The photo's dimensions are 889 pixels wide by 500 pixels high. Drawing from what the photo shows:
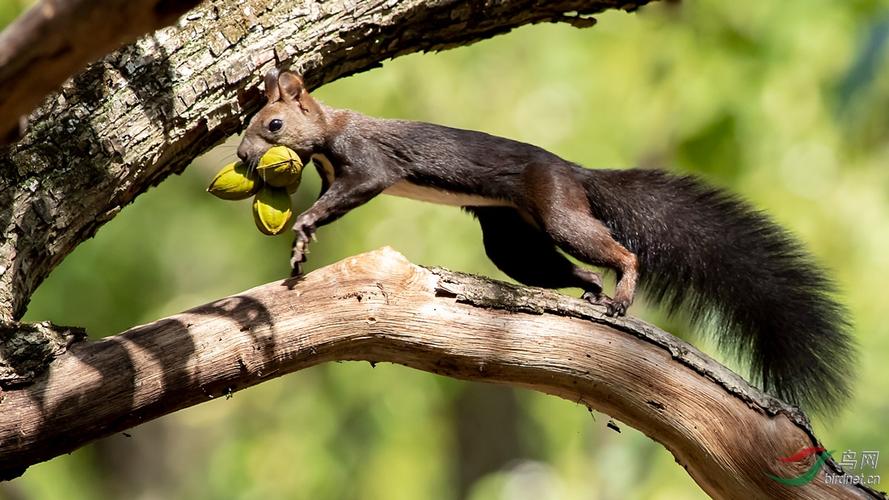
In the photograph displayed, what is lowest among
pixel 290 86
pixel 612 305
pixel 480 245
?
pixel 612 305

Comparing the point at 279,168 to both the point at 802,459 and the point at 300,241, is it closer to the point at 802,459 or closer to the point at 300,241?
the point at 300,241

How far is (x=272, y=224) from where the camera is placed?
10.2ft

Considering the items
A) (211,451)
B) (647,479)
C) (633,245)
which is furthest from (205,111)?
(211,451)

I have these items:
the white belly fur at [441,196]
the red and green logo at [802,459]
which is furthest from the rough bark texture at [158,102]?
the red and green logo at [802,459]

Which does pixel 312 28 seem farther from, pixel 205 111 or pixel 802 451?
pixel 802 451

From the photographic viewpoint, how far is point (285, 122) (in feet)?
11.9

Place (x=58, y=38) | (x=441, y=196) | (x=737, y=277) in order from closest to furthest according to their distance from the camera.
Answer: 1. (x=58, y=38)
2. (x=737, y=277)
3. (x=441, y=196)

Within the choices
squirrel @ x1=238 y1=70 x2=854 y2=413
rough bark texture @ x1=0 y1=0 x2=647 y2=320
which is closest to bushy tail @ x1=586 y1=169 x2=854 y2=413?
squirrel @ x1=238 y1=70 x2=854 y2=413

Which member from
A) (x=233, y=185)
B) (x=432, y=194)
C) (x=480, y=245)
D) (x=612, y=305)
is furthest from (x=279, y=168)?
(x=480, y=245)

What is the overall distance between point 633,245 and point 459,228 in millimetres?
2906

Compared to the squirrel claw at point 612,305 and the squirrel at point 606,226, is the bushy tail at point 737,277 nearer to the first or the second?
the squirrel at point 606,226

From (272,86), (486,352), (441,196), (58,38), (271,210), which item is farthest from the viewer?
(441,196)

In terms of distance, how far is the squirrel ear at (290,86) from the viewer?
3355 millimetres

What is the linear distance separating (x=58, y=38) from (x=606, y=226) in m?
2.34
